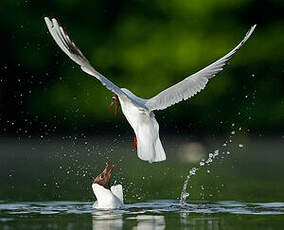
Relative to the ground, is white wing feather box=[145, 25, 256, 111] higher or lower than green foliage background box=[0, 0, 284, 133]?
lower

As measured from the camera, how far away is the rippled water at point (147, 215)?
9931 millimetres

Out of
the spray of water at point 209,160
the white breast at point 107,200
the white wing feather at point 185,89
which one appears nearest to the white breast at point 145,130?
the white wing feather at point 185,89

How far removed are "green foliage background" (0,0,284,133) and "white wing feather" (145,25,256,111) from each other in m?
14.1

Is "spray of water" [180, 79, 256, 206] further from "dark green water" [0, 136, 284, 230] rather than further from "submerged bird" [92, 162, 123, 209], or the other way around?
A: "submerged bird" [92, 162, 123, 209]

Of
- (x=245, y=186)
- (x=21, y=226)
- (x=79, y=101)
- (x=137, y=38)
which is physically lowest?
(x=21, y=226)

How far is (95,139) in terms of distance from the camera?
84.0 feet

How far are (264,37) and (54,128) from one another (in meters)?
5.78

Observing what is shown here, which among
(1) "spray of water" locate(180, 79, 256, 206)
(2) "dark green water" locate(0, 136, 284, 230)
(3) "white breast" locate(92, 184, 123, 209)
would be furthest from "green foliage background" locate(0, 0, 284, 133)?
(3) "white breast" locate(92, 184, 123, 209)

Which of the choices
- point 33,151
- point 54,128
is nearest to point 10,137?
point 54,128

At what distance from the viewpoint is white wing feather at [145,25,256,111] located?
11.4 metres

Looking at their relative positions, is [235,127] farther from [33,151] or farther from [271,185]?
[271,185]

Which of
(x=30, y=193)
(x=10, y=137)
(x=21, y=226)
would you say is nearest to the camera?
(x=21, y=226)

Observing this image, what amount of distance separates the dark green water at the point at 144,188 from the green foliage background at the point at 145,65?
8.85 feet

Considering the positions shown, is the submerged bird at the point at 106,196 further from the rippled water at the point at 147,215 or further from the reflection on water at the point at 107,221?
the reflection on water at the point at 107,221
